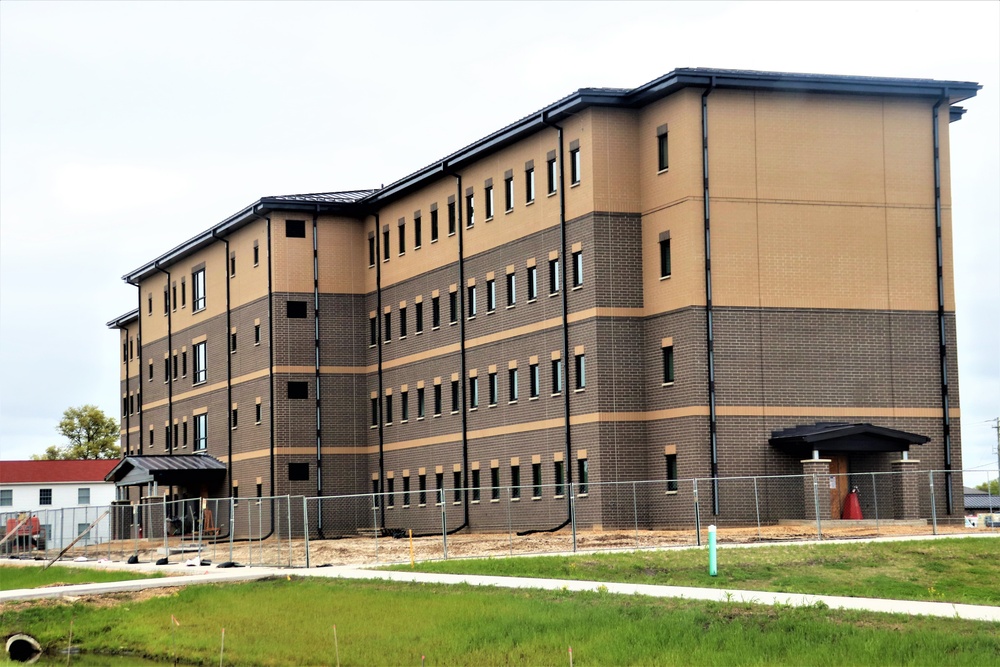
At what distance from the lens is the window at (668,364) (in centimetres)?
4909

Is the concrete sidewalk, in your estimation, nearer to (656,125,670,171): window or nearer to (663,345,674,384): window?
(663,345,674,384): window

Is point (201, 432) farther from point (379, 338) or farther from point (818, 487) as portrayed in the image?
point (818, 487)

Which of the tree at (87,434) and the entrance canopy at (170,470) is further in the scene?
the tree at (87,434)

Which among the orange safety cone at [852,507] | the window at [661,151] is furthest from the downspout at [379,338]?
the orange safety cone at [852,507]

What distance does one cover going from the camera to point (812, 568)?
109 feet

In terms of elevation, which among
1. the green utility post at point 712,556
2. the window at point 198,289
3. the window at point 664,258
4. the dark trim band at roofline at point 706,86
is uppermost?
the dark trim band at roofline at point 706,86

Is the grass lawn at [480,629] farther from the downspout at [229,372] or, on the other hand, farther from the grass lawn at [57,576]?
the downspout at [229,372]

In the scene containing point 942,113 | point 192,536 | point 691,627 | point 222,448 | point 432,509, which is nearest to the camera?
point 691,627

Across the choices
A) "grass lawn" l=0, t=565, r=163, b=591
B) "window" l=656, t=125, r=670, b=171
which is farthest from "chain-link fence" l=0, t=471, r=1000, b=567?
"window" l=656, t=125, r=670, b=171

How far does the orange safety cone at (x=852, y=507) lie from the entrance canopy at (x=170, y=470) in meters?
33.9

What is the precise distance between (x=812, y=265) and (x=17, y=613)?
26.4 m

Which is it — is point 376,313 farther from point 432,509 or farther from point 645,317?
point 645,317

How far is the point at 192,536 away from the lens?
5397cm

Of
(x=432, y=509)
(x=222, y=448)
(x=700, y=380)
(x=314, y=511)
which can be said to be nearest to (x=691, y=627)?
(x=700, y=380)
